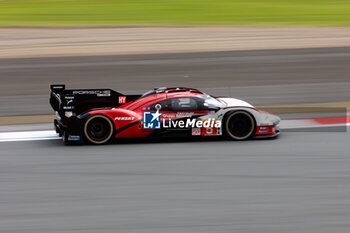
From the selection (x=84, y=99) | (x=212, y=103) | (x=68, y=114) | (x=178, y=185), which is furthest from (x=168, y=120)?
(x=178, y=185)

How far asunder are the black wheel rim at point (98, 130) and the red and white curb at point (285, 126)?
1.33 m

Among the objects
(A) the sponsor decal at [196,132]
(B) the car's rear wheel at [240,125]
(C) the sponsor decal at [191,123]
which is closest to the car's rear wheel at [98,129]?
(C) the sponsor decal at [191,123]

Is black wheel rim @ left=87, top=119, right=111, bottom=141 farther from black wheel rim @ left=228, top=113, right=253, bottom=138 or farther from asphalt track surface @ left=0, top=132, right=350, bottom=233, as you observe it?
black wheel rim @ left=228, top=113, right=253, bottom=138

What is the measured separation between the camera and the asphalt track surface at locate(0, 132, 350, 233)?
705cm

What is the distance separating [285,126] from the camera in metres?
12.8
